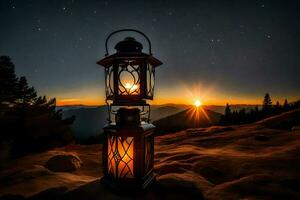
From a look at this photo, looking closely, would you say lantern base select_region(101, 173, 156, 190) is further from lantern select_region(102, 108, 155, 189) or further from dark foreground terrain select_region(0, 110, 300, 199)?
dark foreground terrain select_region(0, 110, 300, 199)

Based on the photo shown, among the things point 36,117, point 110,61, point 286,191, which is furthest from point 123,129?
point 36,117

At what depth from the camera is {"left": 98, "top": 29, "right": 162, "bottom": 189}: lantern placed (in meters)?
5.20

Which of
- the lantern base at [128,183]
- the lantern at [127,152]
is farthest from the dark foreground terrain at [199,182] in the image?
the lantern at [127,152]

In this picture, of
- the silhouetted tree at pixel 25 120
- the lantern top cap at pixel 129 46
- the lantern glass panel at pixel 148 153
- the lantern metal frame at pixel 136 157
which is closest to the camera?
the lantern metal frame at pixel 136 157

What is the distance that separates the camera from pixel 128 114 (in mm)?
5352

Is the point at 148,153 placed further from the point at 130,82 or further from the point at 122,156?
the point at 130,82

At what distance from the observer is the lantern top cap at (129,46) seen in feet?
17.4

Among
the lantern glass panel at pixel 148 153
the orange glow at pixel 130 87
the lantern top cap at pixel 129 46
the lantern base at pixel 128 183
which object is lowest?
the lantern base at pixel 128 183

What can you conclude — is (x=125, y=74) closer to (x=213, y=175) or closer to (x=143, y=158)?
(x=143, y=158)

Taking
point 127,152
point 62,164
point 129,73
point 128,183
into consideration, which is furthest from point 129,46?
point 62,164

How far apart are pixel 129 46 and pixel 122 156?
2651mm

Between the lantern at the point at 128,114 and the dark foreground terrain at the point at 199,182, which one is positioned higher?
the lantern at the point at 128,114

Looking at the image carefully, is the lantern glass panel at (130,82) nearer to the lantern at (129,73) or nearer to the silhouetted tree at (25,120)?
the lantern at (129,73)

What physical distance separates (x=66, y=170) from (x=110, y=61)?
17.2 feet
